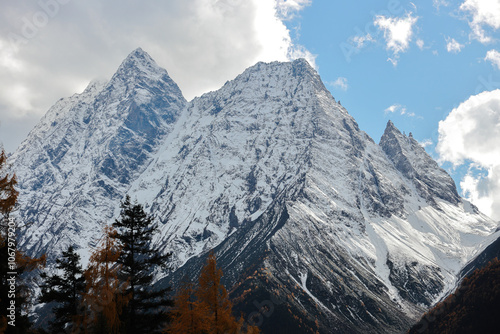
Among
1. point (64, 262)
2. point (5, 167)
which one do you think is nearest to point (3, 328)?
point (5, 167)

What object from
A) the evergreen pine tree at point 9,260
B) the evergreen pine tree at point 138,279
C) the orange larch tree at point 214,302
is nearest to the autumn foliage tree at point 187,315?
the orange larch tree at point 214,302

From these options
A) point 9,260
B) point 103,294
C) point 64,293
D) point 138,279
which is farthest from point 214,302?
point 64,293

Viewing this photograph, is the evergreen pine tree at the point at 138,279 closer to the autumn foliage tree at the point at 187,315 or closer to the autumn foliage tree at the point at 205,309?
the autumn foliage tree at the point at 187,315

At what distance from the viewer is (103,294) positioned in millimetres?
19734

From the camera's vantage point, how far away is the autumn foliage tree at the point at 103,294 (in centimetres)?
1926

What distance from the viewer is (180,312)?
21453mm

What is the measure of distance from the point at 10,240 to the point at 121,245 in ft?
25.2

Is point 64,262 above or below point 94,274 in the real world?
above

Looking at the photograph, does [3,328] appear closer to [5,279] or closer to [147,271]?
[5,279]

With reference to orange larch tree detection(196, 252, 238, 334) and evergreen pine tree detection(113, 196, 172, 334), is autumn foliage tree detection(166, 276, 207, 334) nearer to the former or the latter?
orange larch tree detection(196, 252, 238, 334)

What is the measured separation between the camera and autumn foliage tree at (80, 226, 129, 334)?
63.2 ft

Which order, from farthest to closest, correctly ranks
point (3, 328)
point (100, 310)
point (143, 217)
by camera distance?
1. point (143, 217)
2. point (100, 310)
3. point (3, 328)

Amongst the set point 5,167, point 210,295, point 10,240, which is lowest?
point 210,295

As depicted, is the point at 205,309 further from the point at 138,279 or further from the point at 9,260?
the point at 9,260
